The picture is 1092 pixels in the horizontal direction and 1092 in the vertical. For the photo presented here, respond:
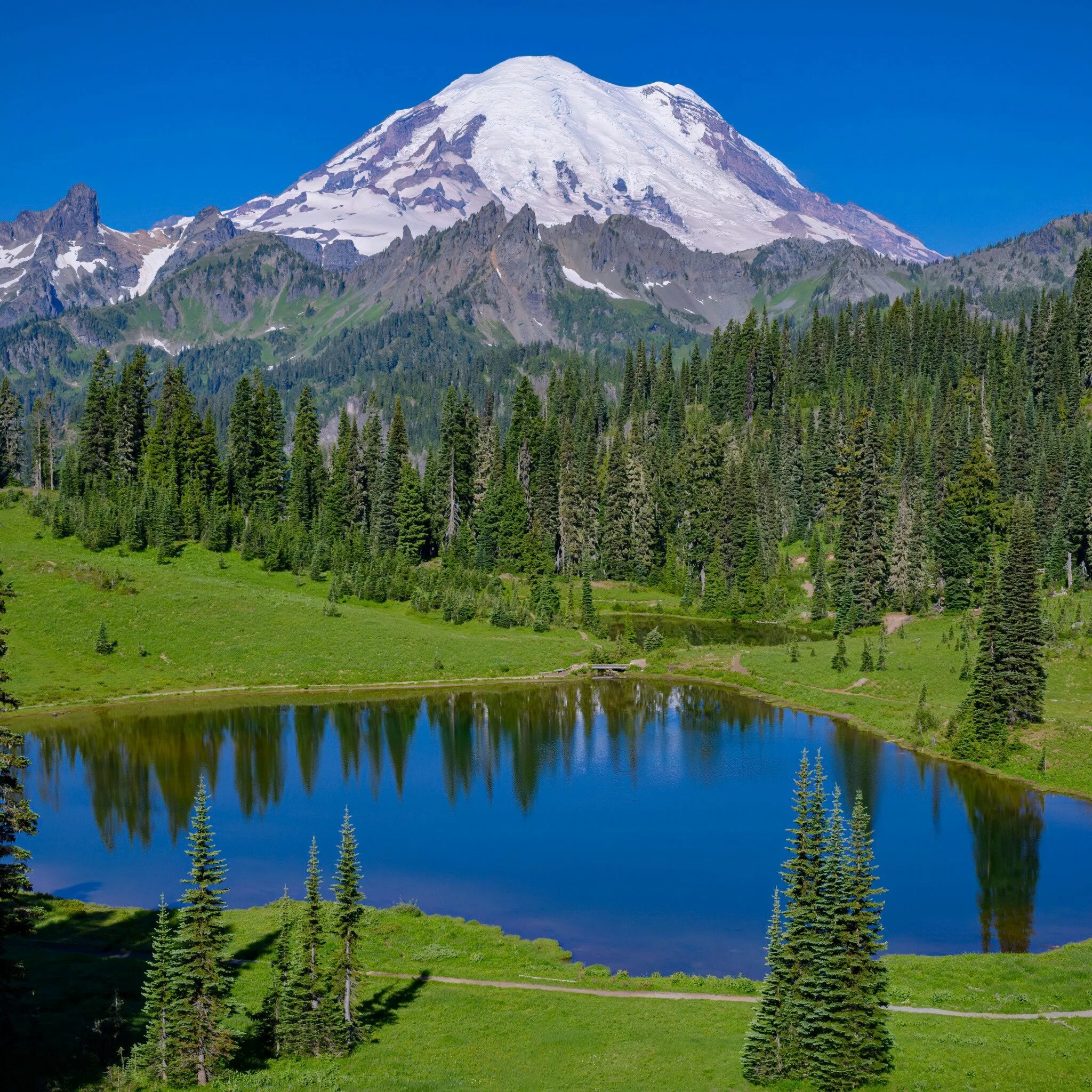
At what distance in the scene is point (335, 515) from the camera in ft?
428

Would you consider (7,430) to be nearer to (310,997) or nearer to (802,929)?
(310,997)

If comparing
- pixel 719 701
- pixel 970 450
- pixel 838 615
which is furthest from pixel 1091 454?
pixel 719 701

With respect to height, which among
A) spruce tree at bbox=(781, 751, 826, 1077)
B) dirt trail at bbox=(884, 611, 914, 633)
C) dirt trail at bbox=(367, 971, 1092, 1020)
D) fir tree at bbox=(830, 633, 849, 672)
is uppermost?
dirt trail at bbox=(884, 611, 914, 633)

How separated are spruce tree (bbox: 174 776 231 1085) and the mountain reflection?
28497 mm

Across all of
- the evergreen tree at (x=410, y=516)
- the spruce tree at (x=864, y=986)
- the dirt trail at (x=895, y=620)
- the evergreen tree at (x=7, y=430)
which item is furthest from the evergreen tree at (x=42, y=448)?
the spruce tree at (x=864, y=986)

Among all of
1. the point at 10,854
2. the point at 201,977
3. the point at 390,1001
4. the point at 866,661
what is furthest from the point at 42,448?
the point at 201,977

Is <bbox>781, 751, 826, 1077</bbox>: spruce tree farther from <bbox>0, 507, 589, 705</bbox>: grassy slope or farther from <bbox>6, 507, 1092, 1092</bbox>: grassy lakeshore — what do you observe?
<bbox>0, 507, 589, 705</bbox>: grassy slope

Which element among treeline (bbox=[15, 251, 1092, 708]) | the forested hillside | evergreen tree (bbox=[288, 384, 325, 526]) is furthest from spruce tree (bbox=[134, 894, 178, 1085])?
evergreen tree (bbox=[288, 384, 325, 526])

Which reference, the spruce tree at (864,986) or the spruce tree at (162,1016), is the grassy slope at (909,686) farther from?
the spruce tree at (162,1016)

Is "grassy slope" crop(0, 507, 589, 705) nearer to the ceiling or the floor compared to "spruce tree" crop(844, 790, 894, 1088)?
nearer to the ceiling

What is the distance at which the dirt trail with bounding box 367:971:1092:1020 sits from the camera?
33.1 metres

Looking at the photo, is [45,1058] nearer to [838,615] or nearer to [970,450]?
[838,615]

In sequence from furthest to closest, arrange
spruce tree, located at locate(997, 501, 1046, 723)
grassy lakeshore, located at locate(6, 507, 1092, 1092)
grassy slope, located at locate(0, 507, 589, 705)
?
grassy slope, located at locate(0, 507, 589, 705), spruce tree, located at locate(997, 501, 1046, 723), grassy lakeshore, located at locate(6, 507, 1092, 1092)

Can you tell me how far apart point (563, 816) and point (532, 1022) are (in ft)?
89.9
